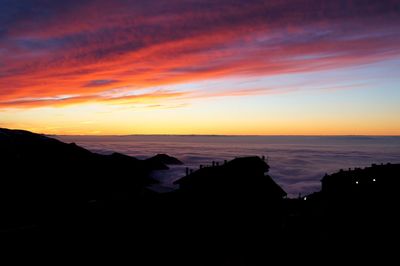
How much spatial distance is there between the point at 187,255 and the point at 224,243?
313cm

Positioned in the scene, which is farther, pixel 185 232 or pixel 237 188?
pixel 237 188

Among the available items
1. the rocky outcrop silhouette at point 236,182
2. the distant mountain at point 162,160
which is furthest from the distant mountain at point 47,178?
the distant mountain at point 162,160

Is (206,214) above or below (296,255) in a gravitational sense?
above

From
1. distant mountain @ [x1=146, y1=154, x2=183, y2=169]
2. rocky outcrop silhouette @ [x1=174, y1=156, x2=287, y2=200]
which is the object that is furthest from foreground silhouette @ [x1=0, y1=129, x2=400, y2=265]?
distant mountain @ [x1=146, y1=154, x2=183, y2=169]

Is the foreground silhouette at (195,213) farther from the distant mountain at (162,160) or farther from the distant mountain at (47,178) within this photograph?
the distant mountain at (162,160)

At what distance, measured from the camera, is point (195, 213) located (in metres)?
14.6

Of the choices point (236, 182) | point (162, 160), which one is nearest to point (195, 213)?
point (236, 182)

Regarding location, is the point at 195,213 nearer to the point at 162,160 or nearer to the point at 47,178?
the point at 47,178

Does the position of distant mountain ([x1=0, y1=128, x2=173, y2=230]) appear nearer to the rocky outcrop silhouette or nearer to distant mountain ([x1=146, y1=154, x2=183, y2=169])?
the rocky outcrop silhouette

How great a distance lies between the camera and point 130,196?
1197cm

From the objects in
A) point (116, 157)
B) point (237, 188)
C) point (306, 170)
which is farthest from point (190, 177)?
point (306, 170)

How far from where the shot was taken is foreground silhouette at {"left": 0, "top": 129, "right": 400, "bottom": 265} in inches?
430

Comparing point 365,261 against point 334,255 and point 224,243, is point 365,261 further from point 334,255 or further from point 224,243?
point 224,243

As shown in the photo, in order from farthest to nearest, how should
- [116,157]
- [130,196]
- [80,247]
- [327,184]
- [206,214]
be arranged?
[116,157], [327,184], [206,214], [130,196], [80,247]
